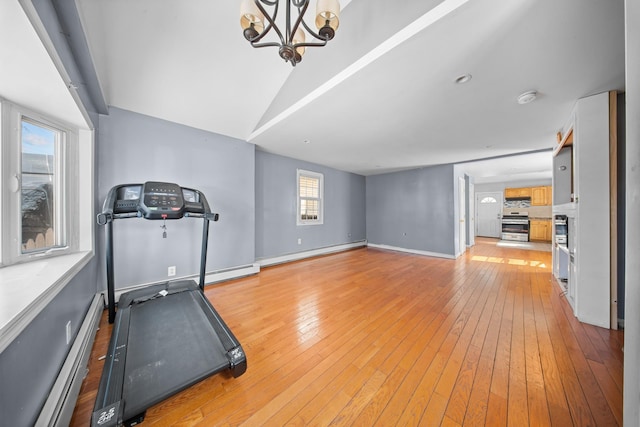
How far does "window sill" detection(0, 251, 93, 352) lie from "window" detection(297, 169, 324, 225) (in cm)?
371

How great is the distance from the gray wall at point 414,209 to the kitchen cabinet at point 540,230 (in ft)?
15.6

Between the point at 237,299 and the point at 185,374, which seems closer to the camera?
the point at 185,374

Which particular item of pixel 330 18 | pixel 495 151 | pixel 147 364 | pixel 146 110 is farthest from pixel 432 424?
pixel 495 151

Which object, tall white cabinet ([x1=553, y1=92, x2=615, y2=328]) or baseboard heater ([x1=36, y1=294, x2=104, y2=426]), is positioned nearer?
baseboard heater ([x1=36, y1=294, x2=104, y2=426])

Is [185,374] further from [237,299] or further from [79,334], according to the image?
[237,299]

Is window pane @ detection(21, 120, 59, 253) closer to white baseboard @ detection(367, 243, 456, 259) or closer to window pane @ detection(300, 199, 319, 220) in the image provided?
window pane @ detection(300, 199, 319, 220)

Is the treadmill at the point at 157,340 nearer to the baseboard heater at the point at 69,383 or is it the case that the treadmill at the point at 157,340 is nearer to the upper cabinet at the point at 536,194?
the baseboard heater at the point at 69,383

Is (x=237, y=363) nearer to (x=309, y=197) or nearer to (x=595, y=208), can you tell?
(x=595, y=208)

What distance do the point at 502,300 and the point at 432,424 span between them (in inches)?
92.0

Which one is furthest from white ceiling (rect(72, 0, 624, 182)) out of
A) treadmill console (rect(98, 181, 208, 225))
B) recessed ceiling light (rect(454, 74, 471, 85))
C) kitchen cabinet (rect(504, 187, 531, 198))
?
kitchen cabinet (rect(504, 187, 531, 198))

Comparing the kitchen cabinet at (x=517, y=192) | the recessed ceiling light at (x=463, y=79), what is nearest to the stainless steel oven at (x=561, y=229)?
the recessed ceiling light at (x=463, y=79)

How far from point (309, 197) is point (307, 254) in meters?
1.42

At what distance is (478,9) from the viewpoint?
1226 mm

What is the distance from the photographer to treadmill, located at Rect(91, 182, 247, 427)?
1132 mm
